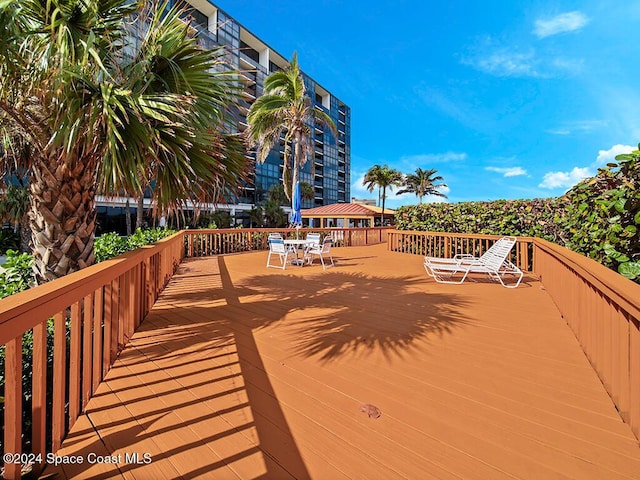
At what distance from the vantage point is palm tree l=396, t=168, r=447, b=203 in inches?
1879

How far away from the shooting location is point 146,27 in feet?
10.6

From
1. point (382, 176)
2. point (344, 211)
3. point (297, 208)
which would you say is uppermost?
point (382, 176)

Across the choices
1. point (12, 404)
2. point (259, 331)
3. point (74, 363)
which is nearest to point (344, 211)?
point (259, 331)

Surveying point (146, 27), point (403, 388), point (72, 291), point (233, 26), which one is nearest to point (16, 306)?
point (72, 291)

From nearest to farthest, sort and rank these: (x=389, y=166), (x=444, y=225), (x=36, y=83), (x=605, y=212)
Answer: (x=36, y=83), (x=605, y=212), (x=444, y=225), (x=389, y=166)

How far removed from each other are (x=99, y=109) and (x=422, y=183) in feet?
161

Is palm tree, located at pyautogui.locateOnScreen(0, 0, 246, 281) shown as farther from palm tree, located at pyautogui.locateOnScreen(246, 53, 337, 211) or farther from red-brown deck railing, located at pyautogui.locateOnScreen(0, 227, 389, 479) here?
palm tree, located at pyautogui.locateOnScreen(246, 53, 337, 211)

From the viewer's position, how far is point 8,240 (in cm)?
1691

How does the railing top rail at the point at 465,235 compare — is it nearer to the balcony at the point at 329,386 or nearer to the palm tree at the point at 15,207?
the balcony at the point at 329,386

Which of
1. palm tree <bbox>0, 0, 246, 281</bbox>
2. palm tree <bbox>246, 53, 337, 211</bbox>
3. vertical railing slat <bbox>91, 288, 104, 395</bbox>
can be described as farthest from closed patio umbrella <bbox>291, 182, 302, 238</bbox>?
vertical railing slat <bbox>91, 288, 104, 395</bbox>

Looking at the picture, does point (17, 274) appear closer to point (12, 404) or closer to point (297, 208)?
point (12, 404)

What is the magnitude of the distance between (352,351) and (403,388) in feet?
2.30

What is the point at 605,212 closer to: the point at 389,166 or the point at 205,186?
the point at 205,186

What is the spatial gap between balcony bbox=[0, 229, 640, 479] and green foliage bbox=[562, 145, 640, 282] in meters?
0.24
